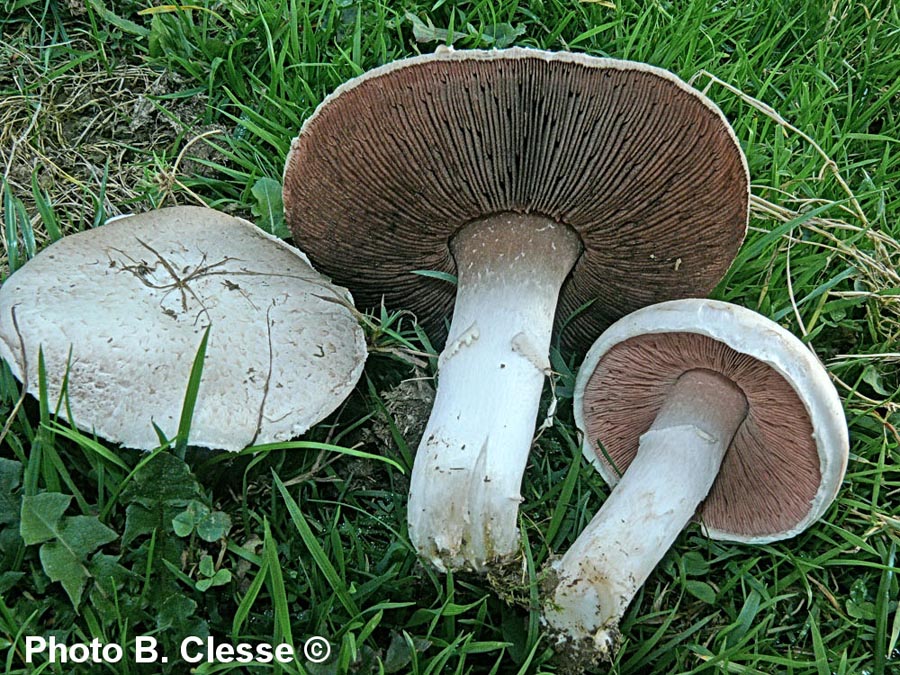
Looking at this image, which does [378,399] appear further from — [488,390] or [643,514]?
[643,514]

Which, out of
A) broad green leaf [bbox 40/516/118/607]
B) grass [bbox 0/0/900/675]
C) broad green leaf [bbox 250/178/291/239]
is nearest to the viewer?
broad green leaf [bbox 40/516/118/607]

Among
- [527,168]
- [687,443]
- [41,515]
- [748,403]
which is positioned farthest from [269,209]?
[748,403]

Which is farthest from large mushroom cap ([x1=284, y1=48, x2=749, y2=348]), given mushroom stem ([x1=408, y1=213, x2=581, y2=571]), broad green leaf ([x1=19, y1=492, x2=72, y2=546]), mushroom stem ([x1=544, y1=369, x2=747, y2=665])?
broad green leaf ([x1=19, y1=492, x2=72, y2=546])

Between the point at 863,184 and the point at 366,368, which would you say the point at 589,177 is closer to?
the point at 366,368

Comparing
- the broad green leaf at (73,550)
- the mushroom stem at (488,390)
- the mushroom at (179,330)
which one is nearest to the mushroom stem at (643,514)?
the mushroom stem at (488,390)

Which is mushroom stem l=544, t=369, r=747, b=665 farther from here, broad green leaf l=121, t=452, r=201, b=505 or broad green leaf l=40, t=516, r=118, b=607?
broad green leaf l=40, t=516, r=118, b=607

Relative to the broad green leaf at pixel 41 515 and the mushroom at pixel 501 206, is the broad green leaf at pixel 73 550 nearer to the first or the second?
the broad green leaf at pixel 41 515
